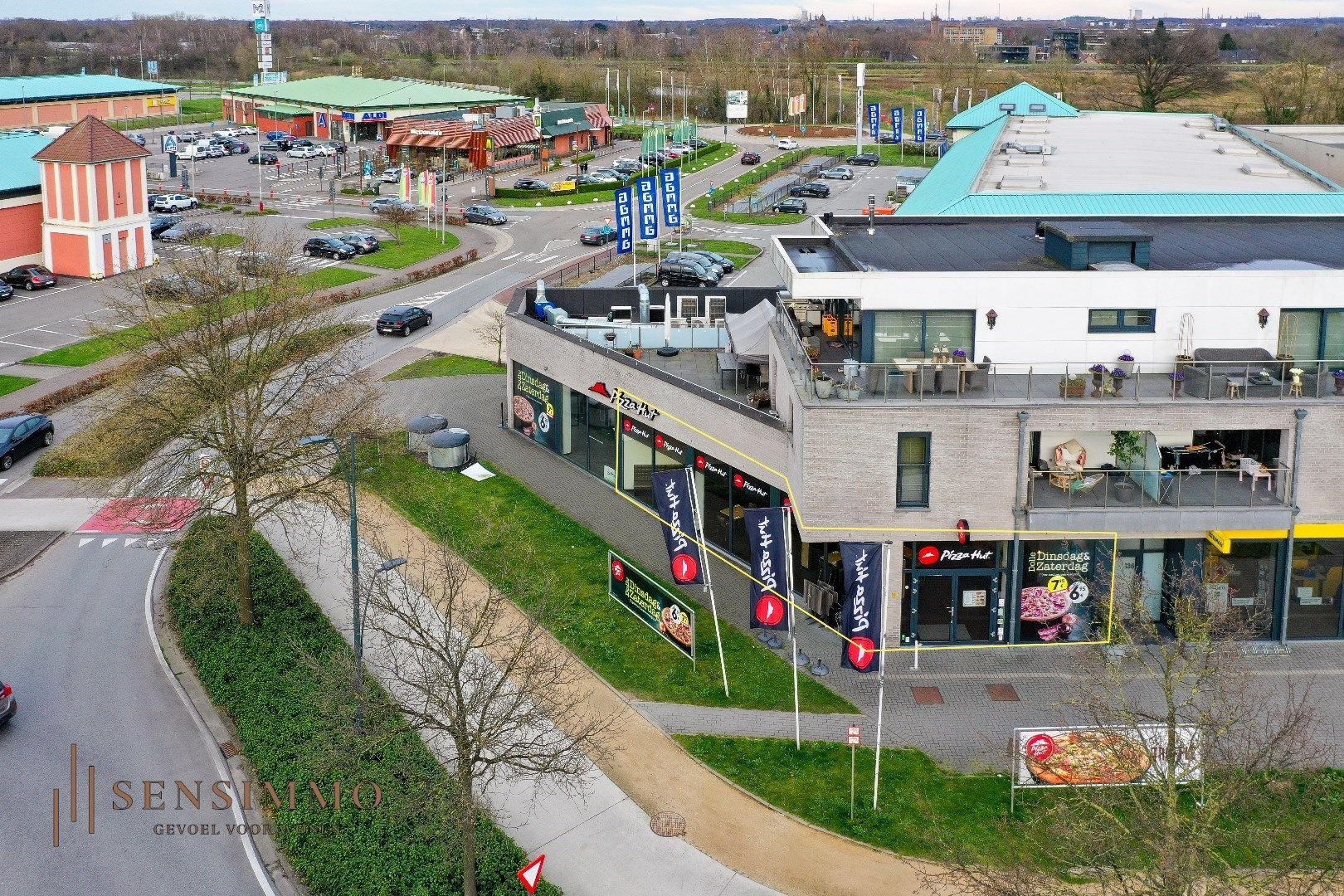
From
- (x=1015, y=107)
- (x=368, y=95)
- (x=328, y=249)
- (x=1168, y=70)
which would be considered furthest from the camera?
(x=368, y=95)

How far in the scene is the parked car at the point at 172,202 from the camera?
3418 inches

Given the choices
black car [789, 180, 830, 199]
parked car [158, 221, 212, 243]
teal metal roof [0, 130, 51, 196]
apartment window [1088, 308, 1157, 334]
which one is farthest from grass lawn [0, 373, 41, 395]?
black car [789, 180, 830, 199]

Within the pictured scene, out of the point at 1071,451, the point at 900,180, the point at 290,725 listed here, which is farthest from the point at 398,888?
the point at 900,180

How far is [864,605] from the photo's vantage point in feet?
85.9

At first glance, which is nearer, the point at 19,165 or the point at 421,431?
the point at 421,431

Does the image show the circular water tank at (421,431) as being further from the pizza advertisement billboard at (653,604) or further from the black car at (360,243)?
the black car at (360,243)

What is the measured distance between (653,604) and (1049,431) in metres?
9.30

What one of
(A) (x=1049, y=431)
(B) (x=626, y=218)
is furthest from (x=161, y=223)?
(A) (x=1049, y=431)

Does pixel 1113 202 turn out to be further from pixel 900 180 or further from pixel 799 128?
pixel 799 128

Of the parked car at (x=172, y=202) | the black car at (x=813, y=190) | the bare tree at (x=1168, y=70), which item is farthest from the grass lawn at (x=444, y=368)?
Result: the bare tree at (x=1168, y=70)

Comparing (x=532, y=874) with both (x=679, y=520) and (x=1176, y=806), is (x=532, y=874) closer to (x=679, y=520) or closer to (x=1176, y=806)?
(x=1176, y=806)

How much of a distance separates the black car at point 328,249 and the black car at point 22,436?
32.3m

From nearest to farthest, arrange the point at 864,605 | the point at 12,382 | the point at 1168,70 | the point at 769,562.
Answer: the point at 864,605 < the point at 769,562 < the point at 12,382 < the point at 1168,70

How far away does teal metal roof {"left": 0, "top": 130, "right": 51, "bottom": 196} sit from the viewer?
67625 millimetres
